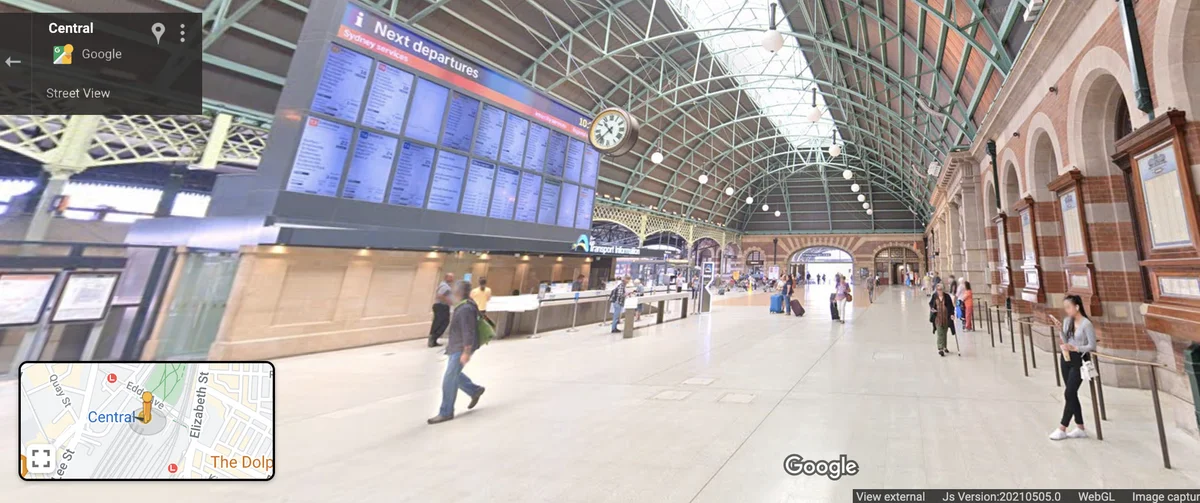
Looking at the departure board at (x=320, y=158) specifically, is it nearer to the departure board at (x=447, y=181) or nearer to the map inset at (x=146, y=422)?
the departure board at (x=447, y=181)

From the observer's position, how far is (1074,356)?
3453 mm

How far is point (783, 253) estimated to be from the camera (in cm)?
4162

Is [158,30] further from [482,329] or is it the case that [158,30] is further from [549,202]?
[549,202]

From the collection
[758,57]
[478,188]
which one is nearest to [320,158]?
[478,188]

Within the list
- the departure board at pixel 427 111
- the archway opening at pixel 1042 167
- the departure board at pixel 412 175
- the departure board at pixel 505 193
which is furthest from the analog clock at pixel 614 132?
the archway opening at pixel 1042 167

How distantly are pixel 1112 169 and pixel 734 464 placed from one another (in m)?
7.36

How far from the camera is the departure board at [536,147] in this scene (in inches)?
348

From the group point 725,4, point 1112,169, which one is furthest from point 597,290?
point 725,4

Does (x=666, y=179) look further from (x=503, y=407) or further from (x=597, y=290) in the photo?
(x=503, y=407)

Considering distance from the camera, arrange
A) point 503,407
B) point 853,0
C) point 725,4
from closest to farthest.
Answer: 1. point 503,407
2. point 853,0
3. point 725,4

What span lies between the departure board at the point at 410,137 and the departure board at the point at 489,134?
21 mm

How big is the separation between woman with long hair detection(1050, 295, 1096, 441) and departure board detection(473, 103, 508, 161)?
27.6ft

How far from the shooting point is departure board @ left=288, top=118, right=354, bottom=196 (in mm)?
5723

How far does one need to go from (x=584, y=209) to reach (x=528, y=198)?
89.4 inches
